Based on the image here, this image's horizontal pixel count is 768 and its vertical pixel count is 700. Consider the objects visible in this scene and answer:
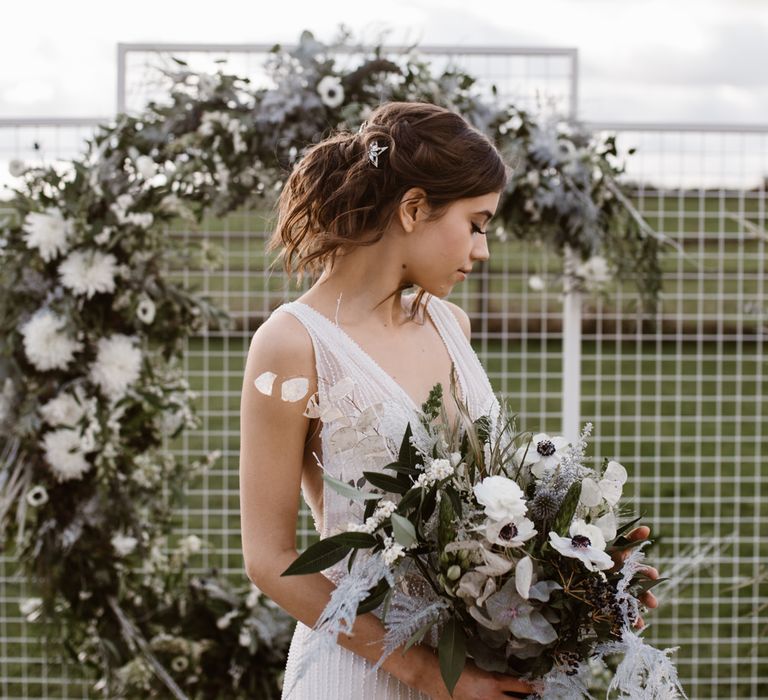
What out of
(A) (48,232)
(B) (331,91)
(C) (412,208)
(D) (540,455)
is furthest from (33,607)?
(D) (540,455)

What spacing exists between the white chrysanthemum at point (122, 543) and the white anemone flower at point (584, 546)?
88.8 inches

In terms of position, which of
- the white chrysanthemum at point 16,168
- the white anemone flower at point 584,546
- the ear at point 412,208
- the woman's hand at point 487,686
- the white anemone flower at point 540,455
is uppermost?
the white chrysanthemum at point 16,168

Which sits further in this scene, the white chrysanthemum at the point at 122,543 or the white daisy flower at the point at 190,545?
the white daisy flower at the point at 190,545

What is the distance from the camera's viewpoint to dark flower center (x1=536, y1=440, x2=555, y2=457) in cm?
145

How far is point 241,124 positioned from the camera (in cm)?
331

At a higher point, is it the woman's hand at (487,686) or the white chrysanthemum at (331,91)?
the white chrysanthemum at (331,91)

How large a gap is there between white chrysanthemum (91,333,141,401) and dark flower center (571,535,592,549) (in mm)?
2171

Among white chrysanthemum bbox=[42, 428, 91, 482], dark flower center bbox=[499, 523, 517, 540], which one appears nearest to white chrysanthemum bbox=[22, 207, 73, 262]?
white chrysanthemum bbox=[42, 428, 91, 482]

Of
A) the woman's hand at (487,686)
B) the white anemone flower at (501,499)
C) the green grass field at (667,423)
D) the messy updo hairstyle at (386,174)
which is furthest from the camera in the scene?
the green grass field at (667,423)

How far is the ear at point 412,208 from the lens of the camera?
1.63 metres

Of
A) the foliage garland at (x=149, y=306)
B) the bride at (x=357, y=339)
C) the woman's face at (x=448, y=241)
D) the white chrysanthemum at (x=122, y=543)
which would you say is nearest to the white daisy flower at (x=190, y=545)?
the foliage garland at (x=149, y=306)

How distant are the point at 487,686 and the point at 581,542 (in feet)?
0.84

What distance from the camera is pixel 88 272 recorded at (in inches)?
125

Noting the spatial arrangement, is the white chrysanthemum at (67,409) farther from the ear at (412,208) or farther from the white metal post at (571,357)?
the ear at (412,208)
